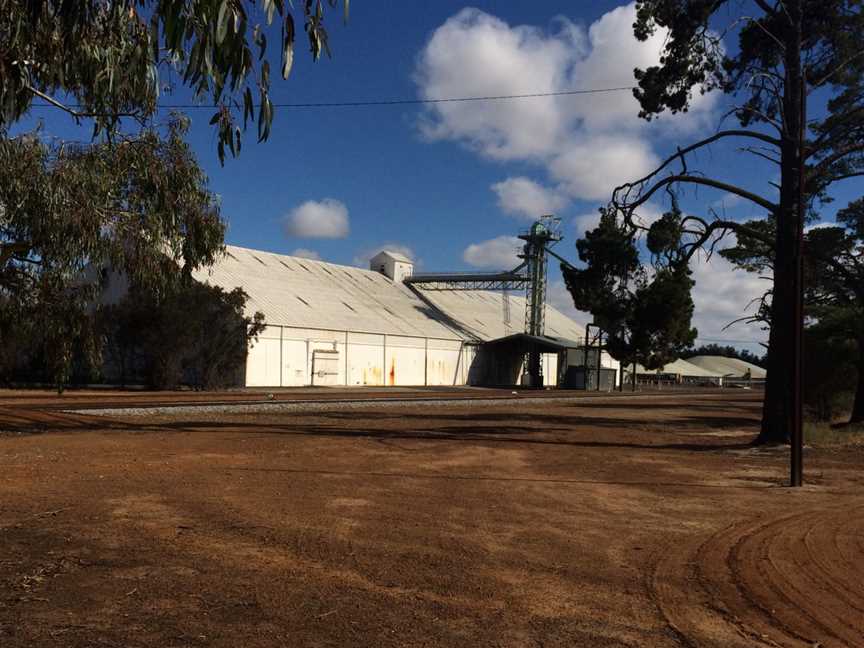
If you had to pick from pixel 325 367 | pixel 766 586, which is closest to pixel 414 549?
pixel 766 586

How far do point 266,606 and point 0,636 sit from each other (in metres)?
1.61

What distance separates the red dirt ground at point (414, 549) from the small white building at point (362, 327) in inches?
1240

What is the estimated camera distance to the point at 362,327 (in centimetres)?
5475

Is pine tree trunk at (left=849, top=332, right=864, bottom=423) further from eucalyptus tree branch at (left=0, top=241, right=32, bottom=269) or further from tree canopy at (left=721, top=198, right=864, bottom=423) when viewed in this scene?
eucalyptus tree branch at (left=0, top=241, right=32, bottom=269)

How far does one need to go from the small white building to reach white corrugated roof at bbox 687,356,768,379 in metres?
82.1

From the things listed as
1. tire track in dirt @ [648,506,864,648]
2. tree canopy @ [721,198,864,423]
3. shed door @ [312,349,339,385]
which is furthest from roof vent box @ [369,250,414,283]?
tire track in dirt @ [648,506,864,648]

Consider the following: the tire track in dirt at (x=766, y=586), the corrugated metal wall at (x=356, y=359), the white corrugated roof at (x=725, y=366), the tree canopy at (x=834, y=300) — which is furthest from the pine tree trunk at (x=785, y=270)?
the white corrugated roof at (x=725, y=366)

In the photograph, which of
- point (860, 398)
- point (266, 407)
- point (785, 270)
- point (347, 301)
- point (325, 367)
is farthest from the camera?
point (347, 301)

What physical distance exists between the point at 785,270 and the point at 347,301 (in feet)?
140

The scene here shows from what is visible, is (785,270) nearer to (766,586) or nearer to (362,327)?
(766,586)

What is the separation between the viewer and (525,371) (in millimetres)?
72438

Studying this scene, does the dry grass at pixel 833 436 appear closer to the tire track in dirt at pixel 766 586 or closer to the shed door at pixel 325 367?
the tire track in dirt at pixel 766 586

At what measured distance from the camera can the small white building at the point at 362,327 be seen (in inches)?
1925

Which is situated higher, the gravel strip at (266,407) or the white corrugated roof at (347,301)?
the white corrugated roof at (347,301)
